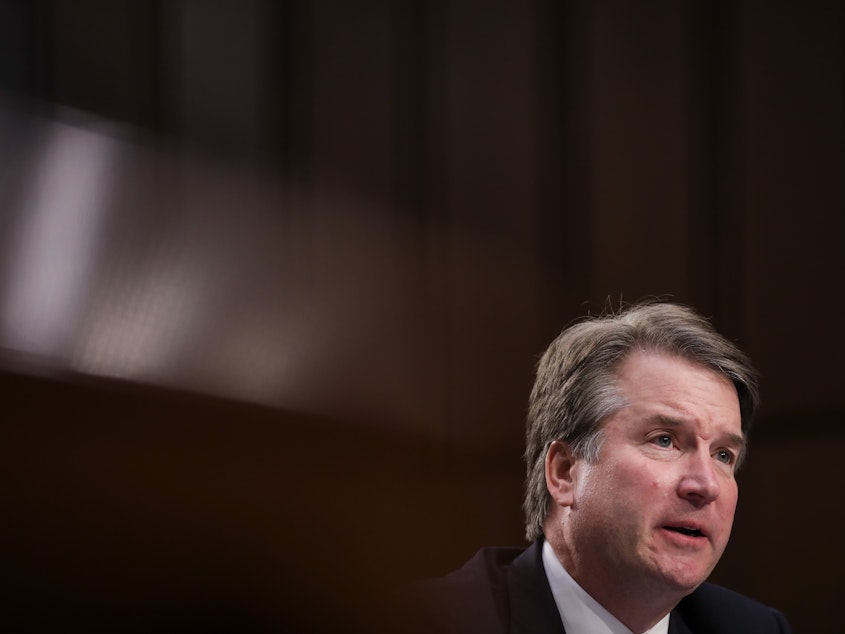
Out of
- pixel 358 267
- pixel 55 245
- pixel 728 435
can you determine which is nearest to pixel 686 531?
pixel 728 435

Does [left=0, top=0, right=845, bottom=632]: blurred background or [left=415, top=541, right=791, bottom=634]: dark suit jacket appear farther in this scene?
[left=415, top=541, right=791, bottom=634]: dark suit jacket

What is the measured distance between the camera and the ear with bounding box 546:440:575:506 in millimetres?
1037

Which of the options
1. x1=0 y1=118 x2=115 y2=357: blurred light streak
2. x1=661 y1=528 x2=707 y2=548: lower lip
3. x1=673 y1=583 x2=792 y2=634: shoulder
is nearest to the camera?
x1=0 y1=118 x2=115 y2=357: blurred light streak

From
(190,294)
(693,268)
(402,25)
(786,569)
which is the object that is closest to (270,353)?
(190,294)

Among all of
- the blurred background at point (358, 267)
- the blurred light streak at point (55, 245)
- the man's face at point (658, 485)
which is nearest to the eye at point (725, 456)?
the man's face at point (658, 485)

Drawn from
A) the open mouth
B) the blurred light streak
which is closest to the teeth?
the open mouth

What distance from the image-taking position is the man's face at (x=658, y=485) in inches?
38.6

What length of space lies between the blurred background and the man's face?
3.6 inches

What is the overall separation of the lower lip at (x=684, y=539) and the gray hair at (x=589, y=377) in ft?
0.34

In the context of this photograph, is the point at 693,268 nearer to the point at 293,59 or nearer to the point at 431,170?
the point at 431,170

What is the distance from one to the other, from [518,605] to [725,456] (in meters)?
0.26

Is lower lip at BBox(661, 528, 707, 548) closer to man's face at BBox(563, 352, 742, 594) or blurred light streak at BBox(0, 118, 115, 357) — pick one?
man's face at BBox(563, 352, 742, 594)

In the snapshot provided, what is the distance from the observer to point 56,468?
794 mm

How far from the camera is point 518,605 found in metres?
1.05
